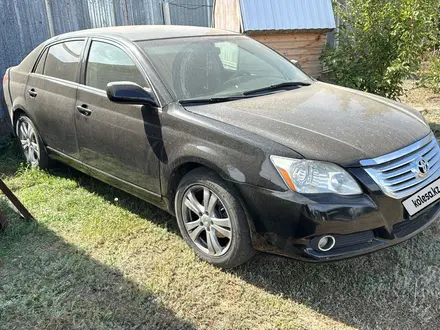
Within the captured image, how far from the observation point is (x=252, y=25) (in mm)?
8297

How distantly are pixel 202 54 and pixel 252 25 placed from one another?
509 centimetres

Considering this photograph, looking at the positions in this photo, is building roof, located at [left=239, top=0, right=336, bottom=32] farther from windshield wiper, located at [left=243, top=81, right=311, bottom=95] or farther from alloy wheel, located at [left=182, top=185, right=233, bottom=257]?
alloy wheel, located at [left=182, top=185, right=233, bottom=257]

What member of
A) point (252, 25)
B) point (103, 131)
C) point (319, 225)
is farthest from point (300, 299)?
point (252, 25)

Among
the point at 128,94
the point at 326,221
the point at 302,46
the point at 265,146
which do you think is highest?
the point at 128,94

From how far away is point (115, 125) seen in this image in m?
3.46

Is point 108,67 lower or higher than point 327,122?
higher

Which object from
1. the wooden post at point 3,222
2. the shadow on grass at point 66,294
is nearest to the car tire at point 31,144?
the wooden post at point 3,222

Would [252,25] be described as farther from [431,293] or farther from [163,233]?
[431,293]

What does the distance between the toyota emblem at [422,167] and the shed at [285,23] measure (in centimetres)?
614

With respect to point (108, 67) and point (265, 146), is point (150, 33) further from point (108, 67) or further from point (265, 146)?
point (265, 146)

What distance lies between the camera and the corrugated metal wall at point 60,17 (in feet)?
19.8

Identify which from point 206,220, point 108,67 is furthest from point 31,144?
point 206,220

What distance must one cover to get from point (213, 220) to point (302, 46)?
6.97 m

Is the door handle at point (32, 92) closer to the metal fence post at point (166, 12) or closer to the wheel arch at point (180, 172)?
the wheel arch at point (180, 172)
